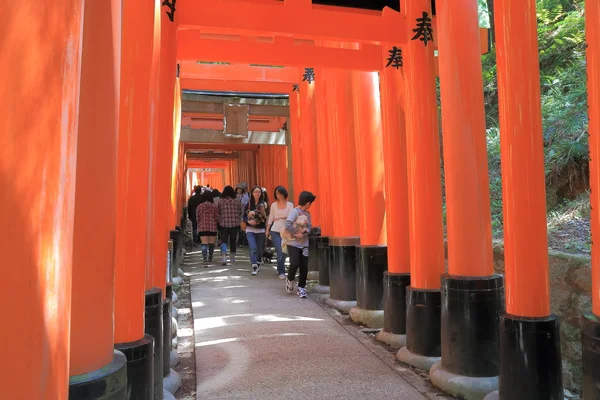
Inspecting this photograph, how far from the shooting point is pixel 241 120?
35.7ft

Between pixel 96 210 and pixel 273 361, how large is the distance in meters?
2.63

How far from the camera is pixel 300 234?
620 cm

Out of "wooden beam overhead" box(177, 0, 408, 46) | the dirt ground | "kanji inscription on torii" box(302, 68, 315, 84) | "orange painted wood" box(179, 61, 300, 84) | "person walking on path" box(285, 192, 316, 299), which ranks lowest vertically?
the dirt ground

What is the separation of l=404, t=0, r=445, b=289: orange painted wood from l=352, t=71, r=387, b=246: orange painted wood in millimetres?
1254

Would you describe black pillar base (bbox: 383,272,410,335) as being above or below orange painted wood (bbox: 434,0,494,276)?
below

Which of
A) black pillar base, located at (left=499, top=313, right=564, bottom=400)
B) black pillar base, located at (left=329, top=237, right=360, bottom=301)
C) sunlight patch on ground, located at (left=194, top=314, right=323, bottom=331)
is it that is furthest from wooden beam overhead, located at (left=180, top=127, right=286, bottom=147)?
black pillar base, located at (left=499, top=313, right=564, bottom=400)

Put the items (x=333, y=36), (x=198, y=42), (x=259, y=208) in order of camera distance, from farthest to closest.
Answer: (x=259, y=208)
(x=198, y=42)
(x=333, y=36)

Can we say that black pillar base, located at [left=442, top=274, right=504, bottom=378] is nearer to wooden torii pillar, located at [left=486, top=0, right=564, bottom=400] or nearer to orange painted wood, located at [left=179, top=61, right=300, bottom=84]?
wooden torii pillar, located at [left=486, top=0, right=564, bottom=400]

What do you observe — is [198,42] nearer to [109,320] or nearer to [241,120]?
[109,320]

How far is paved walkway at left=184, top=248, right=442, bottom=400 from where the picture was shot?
335cm

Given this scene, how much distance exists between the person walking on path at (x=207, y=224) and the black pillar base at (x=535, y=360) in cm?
731

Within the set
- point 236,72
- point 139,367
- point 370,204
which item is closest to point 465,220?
point 370,204

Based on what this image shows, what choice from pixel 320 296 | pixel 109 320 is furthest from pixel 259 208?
pixel 109 320

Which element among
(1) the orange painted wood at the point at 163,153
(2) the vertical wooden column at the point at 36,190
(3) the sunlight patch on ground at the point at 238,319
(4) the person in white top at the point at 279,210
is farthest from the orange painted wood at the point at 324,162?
(2) the vertical wooden column at the point at 36,190
